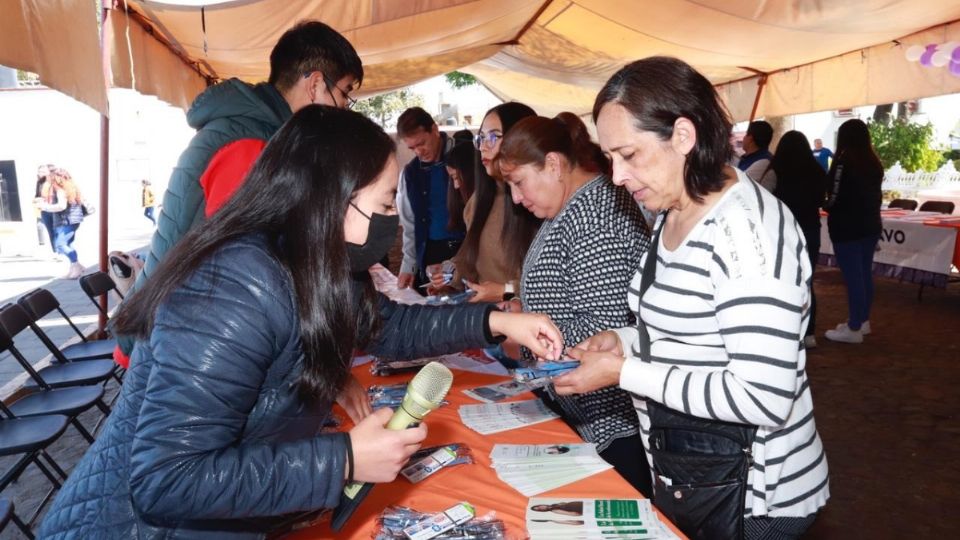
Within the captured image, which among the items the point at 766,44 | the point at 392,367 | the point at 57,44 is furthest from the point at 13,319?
the point at 766,44

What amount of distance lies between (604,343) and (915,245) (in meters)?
6.89

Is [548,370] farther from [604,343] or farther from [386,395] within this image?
[386,395]

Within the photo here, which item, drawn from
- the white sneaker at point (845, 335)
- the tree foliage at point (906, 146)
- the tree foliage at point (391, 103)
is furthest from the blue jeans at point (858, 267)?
the tree foliage at point (391, 103)

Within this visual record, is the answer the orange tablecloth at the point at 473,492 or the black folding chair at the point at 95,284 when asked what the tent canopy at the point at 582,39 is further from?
the orange tablecloth at the point at 473,492

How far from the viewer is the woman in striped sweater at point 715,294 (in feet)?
4.01

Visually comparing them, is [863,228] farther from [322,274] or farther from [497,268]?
[322,274]

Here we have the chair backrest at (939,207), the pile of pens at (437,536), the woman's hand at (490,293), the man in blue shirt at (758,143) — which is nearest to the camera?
the pile of pens at (437,536)

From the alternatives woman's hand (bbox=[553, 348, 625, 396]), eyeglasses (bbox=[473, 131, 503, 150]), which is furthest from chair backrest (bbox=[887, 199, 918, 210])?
woman's hand (bbox=[553, 348, 625, 396])

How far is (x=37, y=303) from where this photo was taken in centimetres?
388

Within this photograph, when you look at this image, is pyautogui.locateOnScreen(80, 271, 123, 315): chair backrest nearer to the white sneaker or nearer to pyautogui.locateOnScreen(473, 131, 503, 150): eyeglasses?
Result: pyautogui.locateOnScreen(473, 131, 503, 150): eyeglasses

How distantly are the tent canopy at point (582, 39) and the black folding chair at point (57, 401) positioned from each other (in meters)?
1.69

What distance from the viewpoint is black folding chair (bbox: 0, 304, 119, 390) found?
346cm

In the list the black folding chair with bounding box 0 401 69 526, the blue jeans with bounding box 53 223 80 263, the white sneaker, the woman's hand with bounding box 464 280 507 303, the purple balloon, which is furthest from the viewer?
the blue jeans with bounding box 53 223 80 263

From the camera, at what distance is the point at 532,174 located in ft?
7.00
